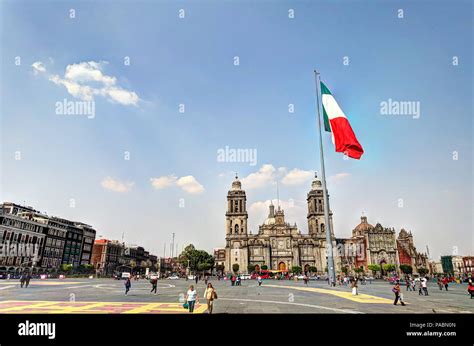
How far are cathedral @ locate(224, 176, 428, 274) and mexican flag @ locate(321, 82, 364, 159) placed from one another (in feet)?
263

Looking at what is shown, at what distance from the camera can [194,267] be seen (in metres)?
94.2

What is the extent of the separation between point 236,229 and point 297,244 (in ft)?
71.8

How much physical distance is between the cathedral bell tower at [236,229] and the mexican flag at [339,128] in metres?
83.2

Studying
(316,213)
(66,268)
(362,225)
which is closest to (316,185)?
(316,213)

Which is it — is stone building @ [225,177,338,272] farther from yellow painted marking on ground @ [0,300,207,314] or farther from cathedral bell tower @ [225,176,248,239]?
yellow painted marking on ground @ [0,300,207,314]

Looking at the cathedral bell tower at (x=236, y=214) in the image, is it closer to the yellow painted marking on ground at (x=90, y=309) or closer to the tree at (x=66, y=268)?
the tree at (x=66, y=268)

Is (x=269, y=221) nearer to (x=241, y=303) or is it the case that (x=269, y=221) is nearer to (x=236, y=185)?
(x=236, y=185)

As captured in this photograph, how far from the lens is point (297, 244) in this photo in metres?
104

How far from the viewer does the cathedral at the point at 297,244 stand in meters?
102

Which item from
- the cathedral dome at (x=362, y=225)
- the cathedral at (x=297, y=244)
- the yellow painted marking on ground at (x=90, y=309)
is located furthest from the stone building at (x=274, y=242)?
the yellow painted marking on ground at (x=90, y=309)

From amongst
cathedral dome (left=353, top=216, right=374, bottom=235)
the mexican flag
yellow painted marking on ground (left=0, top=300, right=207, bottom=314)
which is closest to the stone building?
cathedral dome (left=353, top=216, right=374, bottom=235)

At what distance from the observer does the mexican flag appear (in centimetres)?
1986
